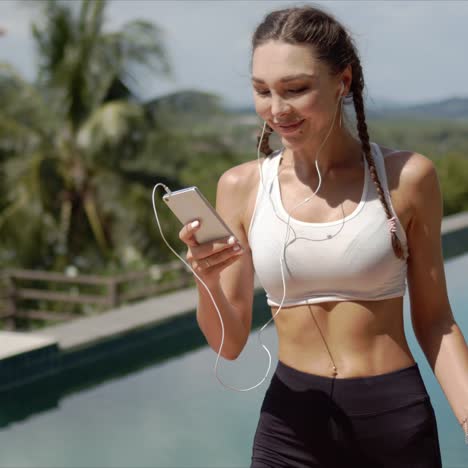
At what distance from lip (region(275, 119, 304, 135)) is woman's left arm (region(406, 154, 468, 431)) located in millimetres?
225

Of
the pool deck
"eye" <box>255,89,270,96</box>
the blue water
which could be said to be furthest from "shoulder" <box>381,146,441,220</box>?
the pool deck

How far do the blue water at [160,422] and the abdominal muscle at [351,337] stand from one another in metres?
3.08

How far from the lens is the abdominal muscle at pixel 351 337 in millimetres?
1727

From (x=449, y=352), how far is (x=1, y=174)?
1225cm

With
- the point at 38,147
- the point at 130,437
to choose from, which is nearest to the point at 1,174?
the point at 38,147

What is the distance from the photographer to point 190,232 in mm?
A: 1680

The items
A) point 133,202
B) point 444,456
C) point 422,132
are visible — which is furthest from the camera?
point 422,132

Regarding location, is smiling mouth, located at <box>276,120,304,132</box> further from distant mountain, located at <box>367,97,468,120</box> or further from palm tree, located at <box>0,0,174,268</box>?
distant mountain, located at <box>367,97,468,120</box>

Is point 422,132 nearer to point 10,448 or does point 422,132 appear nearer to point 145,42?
point 145,42

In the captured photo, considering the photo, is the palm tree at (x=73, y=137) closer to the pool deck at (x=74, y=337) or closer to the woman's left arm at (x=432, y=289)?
the pool deck at (x=74, y=337)

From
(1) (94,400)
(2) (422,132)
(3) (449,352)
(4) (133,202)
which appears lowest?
(2) (422,132)

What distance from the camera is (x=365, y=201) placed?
174cm

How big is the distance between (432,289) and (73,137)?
11985mm

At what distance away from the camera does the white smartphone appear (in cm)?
165
